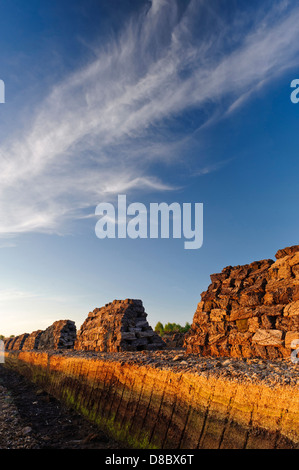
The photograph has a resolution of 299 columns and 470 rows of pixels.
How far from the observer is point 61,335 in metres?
27.0

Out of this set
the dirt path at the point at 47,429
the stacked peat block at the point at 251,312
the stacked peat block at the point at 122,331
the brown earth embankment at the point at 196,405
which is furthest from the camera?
the stacked peat block at the point at 122,331

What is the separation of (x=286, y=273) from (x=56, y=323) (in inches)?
1070

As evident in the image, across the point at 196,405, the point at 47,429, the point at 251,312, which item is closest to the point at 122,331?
the point at 47,429

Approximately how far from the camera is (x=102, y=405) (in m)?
7.23

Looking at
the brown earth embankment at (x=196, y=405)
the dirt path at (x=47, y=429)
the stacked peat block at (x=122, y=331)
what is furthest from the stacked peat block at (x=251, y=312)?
the stacked peat block at (x=122, y=331)

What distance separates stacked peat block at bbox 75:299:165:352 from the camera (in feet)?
45.6

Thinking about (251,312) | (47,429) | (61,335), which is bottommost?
(61,335)

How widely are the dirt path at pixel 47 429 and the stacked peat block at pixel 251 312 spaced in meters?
3.96

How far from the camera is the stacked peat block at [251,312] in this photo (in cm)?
734

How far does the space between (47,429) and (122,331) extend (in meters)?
5.91

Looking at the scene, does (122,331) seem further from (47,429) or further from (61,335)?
(61,335)

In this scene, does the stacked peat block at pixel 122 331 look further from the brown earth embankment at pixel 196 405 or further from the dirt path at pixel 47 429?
the brown earth embankment at pixel 196 405

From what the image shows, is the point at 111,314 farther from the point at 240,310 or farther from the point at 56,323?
the point at 56,323

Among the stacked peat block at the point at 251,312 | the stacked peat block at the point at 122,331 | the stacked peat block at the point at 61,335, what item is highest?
the stacked peat block at the point at 251,312
